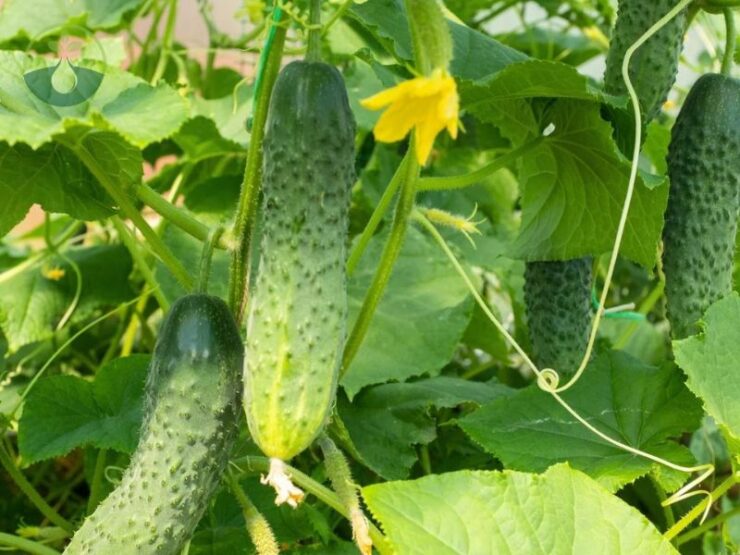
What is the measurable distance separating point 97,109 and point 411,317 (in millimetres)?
576

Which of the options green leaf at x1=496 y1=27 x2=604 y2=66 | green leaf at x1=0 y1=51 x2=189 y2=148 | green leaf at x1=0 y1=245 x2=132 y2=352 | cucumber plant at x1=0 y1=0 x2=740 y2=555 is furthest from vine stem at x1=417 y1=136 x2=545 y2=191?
green leaf at x1=496 y1=27 x2=604 y2=66

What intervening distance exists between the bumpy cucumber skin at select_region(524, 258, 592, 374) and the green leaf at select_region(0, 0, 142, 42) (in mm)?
778

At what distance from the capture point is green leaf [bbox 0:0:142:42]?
1.61 m

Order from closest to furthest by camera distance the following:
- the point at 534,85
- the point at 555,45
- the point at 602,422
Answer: the point at 534,85
the point at 602,422
the point at 555,45

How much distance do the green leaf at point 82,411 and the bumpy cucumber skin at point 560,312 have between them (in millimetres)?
462

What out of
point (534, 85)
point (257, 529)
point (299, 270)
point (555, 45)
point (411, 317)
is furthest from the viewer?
point (555, 45)

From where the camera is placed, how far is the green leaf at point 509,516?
0.87 meters

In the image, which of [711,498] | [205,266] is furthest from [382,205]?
[711,498]

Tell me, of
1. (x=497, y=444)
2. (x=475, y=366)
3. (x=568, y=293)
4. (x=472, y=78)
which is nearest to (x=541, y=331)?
(x=568, y=293)

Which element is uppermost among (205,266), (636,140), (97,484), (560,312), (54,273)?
(636,140)

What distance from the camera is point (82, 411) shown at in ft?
3.99

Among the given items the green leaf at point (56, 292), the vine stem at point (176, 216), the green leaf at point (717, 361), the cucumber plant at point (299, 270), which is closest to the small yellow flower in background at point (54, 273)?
the green leaf at point (56, 292)

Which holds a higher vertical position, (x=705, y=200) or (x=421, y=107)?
(x=421, y=107)

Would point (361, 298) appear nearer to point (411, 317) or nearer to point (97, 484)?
point (411, 317)
